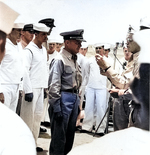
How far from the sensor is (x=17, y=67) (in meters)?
2.02

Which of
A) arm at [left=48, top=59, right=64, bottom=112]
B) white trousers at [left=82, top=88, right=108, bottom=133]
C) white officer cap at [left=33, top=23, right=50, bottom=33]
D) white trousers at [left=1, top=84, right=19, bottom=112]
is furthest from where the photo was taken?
white trousers at [left=82, top=88, right=108, bottom=133]

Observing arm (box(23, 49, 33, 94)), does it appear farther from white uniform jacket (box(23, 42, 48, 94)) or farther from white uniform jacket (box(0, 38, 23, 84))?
white uniform jacket (box(0, 38, 23, 84))

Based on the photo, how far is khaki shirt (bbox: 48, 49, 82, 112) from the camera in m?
2.25

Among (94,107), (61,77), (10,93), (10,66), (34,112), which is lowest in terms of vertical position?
(94,107)

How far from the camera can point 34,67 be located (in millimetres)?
2689

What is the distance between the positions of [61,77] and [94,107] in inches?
73.8

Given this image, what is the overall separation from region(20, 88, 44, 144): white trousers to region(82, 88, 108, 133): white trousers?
1220 millimetres

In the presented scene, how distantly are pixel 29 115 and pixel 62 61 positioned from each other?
0.68 meters

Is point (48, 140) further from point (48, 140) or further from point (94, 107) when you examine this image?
point (94, 107)

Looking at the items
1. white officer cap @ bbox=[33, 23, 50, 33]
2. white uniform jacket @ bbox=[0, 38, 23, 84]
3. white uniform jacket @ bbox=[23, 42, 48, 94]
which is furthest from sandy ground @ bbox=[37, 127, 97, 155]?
white officer cap @ bbox=[33, 23, 50, 33]

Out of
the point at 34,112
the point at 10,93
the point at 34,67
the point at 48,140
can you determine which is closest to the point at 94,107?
the point at 48,140

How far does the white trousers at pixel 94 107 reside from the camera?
3.92 meters

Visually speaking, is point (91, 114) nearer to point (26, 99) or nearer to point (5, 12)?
point (26, 99)

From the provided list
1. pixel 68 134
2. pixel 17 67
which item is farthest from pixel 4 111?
pixel 68 134
